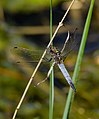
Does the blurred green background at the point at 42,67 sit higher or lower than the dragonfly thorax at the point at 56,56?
higher

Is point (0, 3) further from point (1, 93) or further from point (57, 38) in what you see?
point (1, 93)

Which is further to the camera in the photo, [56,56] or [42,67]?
[42,67]

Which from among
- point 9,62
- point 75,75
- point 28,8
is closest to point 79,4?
point 28,8

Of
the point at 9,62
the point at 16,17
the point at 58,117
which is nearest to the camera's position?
the point at 58,117

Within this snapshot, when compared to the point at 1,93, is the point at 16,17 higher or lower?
higher

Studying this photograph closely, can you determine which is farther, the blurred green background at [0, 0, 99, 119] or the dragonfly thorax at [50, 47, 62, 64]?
the blurred green background at [0, 0, 99, 119]

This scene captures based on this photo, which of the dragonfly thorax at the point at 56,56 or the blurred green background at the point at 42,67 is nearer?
the dragonfly thorax at the point at 56,56

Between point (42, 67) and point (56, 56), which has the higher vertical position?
point (42, 67)

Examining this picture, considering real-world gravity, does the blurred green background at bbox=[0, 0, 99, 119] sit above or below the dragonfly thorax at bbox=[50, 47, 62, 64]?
above
